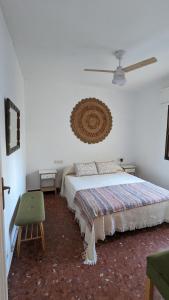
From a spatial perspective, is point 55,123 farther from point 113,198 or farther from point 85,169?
point 113,198

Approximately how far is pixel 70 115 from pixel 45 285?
3.26 m

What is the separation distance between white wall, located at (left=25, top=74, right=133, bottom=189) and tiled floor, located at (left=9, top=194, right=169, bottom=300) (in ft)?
5.89

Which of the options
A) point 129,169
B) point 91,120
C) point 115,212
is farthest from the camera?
point 129,169

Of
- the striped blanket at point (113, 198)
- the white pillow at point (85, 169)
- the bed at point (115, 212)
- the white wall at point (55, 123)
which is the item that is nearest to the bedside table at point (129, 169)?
the white wall at point (55, 123)

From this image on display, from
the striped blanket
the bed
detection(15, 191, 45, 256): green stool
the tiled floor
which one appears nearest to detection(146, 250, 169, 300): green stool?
the tiled floor

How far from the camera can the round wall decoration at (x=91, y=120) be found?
163 inches

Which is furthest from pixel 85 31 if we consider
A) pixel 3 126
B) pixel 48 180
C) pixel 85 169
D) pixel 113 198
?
pixel 48 180

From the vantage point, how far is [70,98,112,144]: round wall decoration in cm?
415

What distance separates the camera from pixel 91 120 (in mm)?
4250

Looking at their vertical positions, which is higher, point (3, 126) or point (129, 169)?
point (3, 126)

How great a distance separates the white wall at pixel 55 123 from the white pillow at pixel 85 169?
374 mm

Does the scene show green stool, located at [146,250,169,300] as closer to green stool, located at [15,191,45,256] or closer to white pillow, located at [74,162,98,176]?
green stool, located at [15,191,45,256]

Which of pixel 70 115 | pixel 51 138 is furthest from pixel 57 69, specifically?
pixel 51 138

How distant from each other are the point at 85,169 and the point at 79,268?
2183 millimetres
